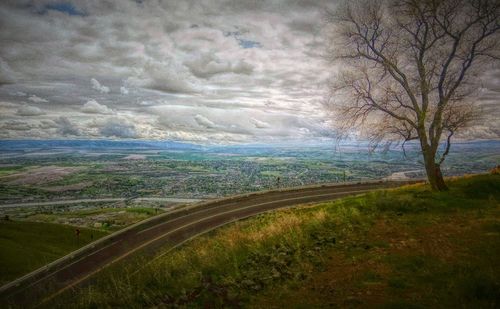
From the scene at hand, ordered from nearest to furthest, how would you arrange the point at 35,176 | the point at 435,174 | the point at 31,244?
the point at 435,174 → the point at 31,244 → the point at 35,176

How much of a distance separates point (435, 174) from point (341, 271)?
13.6 m

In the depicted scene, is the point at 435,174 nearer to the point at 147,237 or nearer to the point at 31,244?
the point at 147,237

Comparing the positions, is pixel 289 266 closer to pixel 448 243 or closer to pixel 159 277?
pixel 159 277

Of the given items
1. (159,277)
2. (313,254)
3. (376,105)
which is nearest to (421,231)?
(313,254)

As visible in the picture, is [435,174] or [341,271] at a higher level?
[435,174]

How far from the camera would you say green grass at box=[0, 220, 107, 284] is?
29469 millimetres

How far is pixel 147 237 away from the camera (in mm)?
25594

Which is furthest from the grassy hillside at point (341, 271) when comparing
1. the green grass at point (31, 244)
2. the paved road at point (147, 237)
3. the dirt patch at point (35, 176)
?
the dirt patch at point (35, 176)

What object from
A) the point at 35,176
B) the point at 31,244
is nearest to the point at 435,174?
the point at 31,244

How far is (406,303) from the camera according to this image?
15.6ft

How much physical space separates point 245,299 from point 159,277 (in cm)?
A: 286

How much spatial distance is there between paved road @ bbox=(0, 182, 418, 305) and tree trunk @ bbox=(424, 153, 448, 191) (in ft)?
50.6

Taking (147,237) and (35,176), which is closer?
(147,237)

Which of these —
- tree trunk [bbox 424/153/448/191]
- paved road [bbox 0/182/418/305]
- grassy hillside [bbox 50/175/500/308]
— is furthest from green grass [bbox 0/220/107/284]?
tree trunk [bbox 424/153/448/191]
